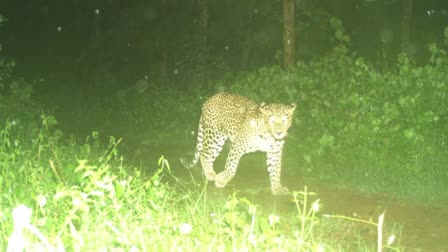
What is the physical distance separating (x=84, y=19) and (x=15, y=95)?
16272 mm

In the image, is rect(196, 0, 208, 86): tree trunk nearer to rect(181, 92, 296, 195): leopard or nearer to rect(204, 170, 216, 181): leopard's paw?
rect(181, 92, 296, 195): leopard

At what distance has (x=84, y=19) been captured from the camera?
2619 centimetres

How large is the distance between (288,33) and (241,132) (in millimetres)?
4701

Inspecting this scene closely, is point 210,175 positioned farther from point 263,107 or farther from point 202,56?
point 202,56

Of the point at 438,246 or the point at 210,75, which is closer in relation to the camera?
the point at 438,246

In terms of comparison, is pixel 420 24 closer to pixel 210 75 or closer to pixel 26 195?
pixel 210 75

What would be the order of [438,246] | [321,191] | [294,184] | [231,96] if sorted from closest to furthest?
1. [438,246]
2. [321,191]
3. [294,184]
4. [231,96]

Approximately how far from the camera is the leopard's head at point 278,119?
26.8 feet

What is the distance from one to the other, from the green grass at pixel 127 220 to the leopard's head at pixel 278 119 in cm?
84

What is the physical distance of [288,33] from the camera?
42.8 ft

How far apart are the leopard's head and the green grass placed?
2.74 feet

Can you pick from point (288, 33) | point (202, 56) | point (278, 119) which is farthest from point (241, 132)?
point (202, 56)

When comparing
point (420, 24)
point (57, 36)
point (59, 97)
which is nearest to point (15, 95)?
point (59, 97)

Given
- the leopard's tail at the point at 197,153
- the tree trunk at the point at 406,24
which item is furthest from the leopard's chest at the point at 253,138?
the tree trunk at the point at 406,24
